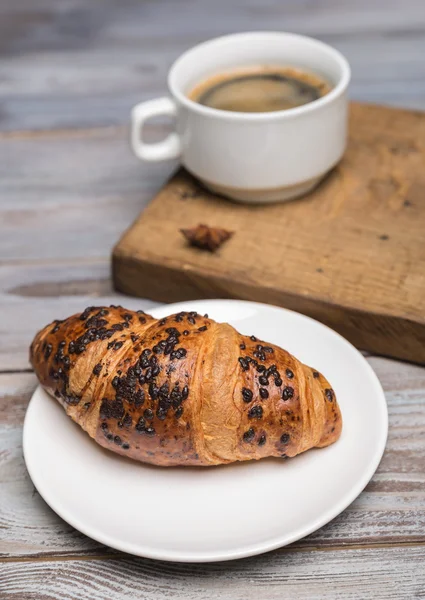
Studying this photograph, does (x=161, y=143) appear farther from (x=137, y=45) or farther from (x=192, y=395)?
(x=137, y=45)

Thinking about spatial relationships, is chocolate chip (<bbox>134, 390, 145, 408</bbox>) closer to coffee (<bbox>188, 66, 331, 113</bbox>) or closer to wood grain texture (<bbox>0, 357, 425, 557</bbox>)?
wood grain texture (<bbox>0, 357, 425, 557</bbox>)

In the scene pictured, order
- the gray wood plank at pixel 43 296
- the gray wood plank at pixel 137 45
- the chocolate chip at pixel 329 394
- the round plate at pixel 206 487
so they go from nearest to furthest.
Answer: the round plate at pixel 206 487 → the chocolate chip at pixel 329 394 → the gray wood plank at pixel 43 296 → the gray wood plank at pixel 137 45

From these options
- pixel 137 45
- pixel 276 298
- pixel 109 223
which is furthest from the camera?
pixel 137 45

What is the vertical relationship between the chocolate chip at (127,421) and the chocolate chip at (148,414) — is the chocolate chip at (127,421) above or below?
below

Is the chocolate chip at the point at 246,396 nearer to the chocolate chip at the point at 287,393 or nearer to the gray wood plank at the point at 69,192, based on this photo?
the chocolate chip at the point at 287,393

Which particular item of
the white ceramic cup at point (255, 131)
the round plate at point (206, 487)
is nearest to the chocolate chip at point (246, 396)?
the round plate at point (206, 487)

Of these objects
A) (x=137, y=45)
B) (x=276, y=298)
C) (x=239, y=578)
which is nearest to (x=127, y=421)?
(x=239, y=578)

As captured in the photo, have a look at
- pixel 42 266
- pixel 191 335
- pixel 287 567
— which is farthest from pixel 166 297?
pixel 287 567

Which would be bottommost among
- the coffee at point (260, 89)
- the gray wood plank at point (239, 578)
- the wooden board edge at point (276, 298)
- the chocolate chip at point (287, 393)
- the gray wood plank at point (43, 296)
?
the gray wood plank at point (43, 296)
